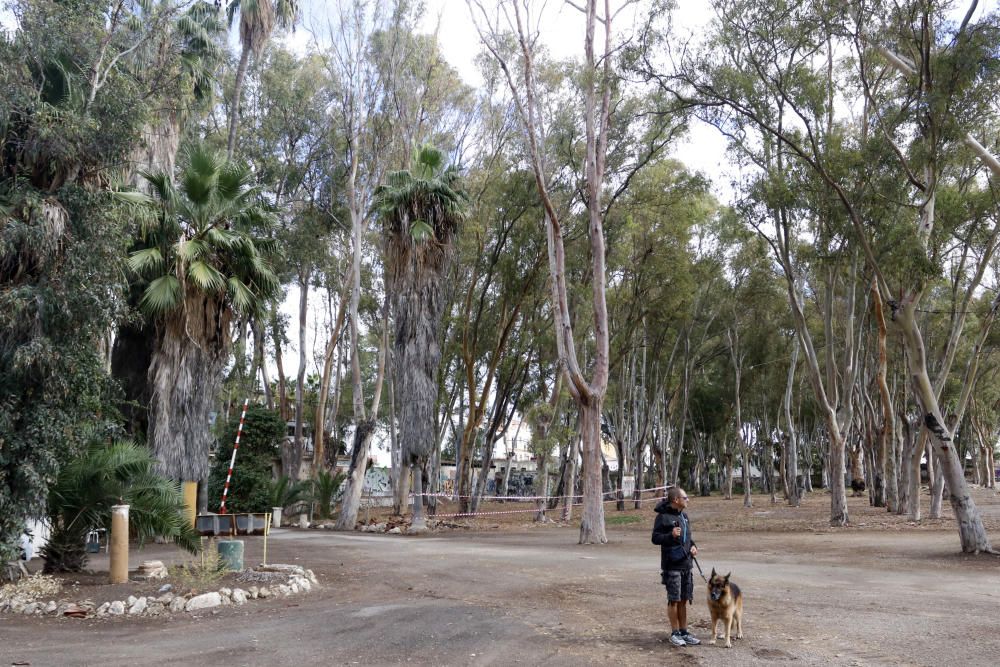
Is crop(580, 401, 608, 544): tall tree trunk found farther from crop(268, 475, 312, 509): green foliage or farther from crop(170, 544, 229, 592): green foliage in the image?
crop(268, 475, 312, 509): green foliage

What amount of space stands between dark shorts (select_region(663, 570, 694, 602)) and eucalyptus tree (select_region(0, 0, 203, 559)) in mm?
7755

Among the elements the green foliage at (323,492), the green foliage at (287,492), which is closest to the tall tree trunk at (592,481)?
the green foliage at (287,492)

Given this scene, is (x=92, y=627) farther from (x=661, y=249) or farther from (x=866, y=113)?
(x=661, y=249)

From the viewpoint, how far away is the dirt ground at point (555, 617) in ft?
22.2

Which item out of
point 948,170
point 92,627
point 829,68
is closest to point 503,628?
point 92,627

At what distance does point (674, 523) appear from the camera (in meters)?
7.15

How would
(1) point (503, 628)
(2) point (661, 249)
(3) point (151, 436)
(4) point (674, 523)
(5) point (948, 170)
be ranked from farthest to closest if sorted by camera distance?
(2) point (661, 249), (5) point (948, 170), (3) point (151, 436), (1) point (503, 628), (4) point (674, 523)

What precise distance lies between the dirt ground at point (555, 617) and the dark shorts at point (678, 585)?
45 cm

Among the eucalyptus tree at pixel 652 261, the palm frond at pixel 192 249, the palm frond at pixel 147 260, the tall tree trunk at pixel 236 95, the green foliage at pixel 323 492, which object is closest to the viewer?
the palm frond at pixel 147 260

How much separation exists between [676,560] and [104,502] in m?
8.29

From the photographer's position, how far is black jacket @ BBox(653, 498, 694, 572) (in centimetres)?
712

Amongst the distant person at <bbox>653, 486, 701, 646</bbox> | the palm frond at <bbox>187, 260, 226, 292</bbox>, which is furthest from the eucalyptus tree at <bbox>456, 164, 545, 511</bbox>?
the distant person at <bbox>653, 486, 701, 646</bbox>

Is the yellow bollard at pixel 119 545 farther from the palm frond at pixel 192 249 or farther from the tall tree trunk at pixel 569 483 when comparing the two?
the tall tree trunk at pixel 569 483

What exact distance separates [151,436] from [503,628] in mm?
11624
